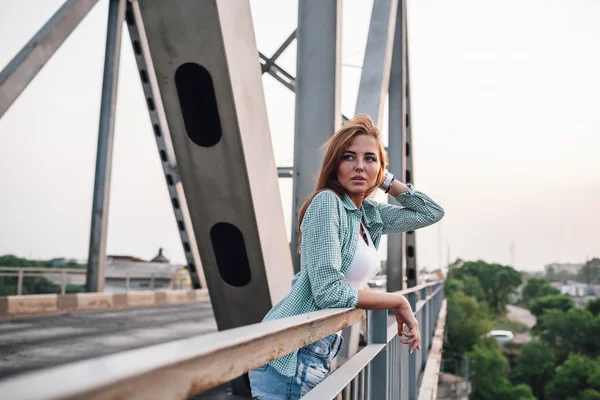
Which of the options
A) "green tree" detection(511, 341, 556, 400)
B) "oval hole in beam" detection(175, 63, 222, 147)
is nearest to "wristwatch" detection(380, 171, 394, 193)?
"oval hole in beam" detection(175, 63, 222, 147)

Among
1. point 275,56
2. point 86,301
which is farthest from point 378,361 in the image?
point 86,301

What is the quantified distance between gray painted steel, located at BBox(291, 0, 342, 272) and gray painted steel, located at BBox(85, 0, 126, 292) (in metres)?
8.84

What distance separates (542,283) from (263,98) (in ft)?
389

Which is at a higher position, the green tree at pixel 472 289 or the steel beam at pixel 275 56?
the steel beam at pixel 275 56

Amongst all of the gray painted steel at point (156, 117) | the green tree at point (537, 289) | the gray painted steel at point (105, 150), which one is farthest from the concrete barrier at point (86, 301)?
the green tree at point (537, 289)

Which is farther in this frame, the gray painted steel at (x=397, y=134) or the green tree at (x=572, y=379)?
the green tree at (x=572, y=379)

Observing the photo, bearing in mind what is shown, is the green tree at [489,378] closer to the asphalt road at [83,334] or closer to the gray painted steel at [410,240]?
the asphalt road at [83,334]

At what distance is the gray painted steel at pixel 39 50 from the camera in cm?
750

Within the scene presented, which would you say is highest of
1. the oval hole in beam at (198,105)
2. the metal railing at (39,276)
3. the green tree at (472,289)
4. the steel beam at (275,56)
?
the steel beam at (275,56)

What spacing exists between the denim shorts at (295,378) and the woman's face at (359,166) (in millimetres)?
674

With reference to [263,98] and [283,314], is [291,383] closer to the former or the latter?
[283,314]

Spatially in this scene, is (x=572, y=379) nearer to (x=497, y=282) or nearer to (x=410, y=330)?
(x=497, y=282)

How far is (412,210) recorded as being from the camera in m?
2.76

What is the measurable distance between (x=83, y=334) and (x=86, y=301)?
13.6ft
